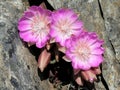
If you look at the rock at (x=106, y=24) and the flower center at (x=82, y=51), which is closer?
the flower center at (x=82, y=51)

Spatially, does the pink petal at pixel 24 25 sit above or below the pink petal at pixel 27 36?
above

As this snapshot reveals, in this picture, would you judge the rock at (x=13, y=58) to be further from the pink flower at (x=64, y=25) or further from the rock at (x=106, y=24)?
the rock at (x=106, y=24)

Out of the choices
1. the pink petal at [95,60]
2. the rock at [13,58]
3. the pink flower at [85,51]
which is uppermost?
the rock at [13,58]

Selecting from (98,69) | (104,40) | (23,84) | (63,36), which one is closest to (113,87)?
(98,69)

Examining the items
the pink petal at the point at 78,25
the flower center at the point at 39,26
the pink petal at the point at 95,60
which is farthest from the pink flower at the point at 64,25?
the pink petal at the point at 95,60

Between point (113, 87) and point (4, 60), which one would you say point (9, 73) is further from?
point (113, 87)
